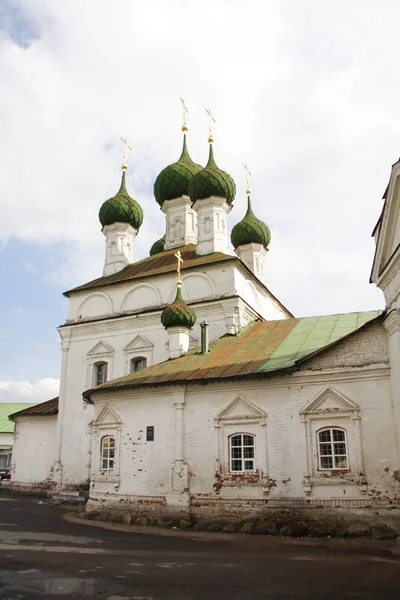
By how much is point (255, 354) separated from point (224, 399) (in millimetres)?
1608

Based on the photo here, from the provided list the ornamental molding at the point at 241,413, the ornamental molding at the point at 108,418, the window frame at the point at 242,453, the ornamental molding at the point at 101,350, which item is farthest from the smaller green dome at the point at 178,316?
the window frame at the point at 242,453

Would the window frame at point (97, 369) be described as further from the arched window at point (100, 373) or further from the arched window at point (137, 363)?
the arched window at point (137, 363)

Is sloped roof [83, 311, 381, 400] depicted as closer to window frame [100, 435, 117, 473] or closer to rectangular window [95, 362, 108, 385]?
window frame [100, 435, 117, 473]

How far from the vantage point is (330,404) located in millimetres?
12031

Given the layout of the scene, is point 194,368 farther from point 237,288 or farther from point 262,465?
point 237,288

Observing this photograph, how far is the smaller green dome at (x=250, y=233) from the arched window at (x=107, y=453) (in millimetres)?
12277

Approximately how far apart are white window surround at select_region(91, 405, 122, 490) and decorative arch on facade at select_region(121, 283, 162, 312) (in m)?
5.49

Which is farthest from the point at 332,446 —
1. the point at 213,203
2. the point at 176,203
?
the point at 176,203

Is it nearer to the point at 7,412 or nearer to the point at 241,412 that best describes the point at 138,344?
the point at 241,412

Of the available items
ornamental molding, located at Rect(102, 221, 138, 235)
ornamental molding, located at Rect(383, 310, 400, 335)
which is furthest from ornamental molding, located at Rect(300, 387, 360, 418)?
ornamental molding, located at Rect(102, 221, 138, 235)

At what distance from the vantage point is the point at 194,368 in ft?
46.5

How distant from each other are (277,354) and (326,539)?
459 cm

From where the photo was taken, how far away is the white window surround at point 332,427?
11.5 m

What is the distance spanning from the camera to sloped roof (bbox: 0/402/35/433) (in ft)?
119
